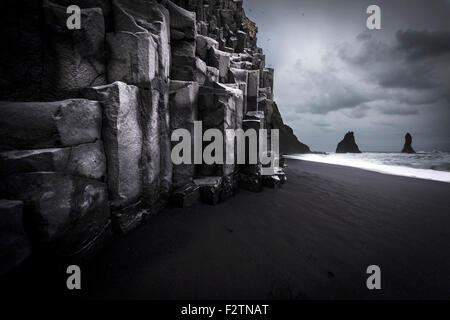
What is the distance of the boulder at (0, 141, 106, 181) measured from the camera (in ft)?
6.24

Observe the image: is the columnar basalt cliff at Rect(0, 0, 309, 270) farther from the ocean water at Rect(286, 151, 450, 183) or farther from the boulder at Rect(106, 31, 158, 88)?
the ocean water at Rect(286, 151, 450, 183)

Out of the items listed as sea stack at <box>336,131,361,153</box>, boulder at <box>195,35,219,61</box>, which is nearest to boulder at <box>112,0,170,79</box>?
boulder at <box>195,35,219,61</box>

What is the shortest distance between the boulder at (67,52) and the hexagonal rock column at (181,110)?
1666mm

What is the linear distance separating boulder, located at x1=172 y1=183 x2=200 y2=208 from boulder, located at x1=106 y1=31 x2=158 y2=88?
256 cm

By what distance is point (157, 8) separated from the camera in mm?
3725

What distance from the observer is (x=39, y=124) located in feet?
6.86

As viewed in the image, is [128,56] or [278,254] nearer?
[278,254]

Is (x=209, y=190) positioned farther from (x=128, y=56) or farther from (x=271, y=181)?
(x=128, y=56)

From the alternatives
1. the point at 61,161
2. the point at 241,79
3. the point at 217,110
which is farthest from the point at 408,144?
the point at 61,161

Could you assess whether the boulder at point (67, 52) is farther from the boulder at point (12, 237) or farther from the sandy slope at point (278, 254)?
the sandy slope at point (278, 254)

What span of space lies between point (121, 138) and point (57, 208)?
1.30 metres

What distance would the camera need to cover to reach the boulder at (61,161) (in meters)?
1.90
